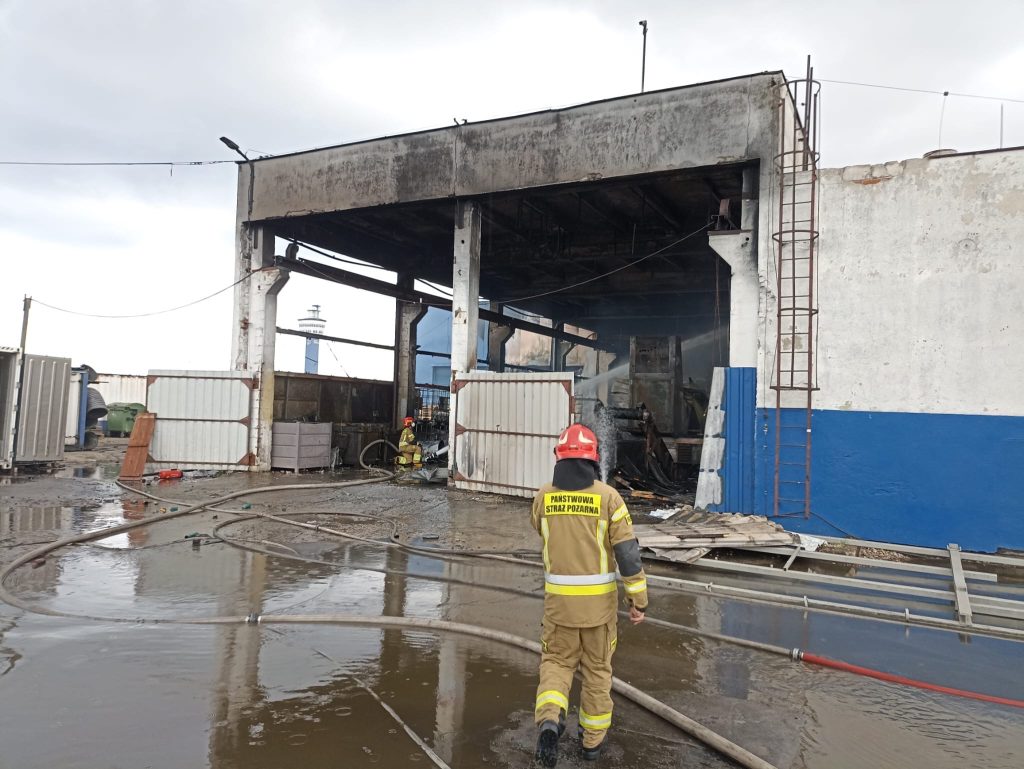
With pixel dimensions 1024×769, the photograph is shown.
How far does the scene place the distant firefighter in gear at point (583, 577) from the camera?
3322 millimetres

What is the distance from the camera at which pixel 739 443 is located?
9898 mm

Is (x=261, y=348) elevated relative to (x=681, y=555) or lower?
elevated

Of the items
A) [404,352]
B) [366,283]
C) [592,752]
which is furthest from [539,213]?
[592,752]

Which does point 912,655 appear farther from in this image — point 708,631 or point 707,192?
point 707,192

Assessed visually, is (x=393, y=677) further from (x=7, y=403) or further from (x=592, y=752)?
(x=7, y=403)

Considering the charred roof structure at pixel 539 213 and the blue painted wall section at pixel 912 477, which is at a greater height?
the charred roof structure at pixel 539 213

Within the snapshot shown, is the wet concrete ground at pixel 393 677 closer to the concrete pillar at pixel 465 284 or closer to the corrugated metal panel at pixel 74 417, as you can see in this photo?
the concrete pillar at pixel 465 284

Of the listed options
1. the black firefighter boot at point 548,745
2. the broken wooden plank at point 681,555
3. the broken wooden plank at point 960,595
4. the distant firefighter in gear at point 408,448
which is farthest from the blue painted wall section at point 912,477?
the distant firefighter in gear at point 408,448

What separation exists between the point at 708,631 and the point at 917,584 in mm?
3326

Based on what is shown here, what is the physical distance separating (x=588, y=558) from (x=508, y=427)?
905 centimetres

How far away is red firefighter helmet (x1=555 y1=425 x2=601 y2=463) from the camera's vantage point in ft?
11.5

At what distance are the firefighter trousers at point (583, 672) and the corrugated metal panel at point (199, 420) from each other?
13.4 meters

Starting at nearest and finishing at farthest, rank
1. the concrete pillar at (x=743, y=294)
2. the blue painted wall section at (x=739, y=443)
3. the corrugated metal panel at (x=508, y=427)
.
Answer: the blue painted wall section at (x=739, y=443) → the concrete pillar at (x=743, y=294) → the corrugated metal panel at (x=508, y=427)

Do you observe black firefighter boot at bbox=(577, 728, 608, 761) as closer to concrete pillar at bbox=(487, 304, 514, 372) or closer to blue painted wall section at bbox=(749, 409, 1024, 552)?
blue painted wall section at bbox=(749, 409, 1024, 552)
